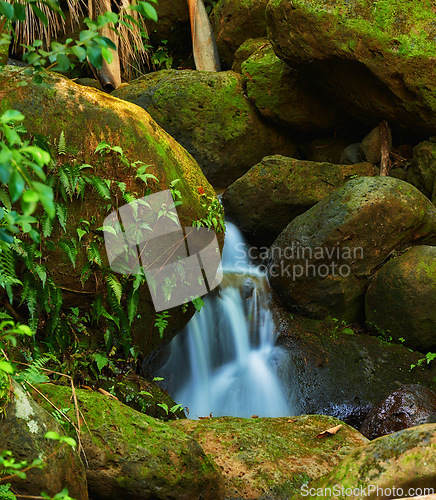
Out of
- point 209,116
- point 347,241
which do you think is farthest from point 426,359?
point 209,116

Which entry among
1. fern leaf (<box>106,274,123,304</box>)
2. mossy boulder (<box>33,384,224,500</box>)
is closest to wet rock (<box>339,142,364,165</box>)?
fern leaf (<box>106,274,123,304</box>)

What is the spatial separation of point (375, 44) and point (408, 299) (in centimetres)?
394

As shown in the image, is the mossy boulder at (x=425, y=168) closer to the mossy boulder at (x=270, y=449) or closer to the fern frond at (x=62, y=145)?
the mossy boulder at (x=270, y=449)

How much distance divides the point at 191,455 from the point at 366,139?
7.39 metres

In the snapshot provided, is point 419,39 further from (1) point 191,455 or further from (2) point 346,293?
(1) point 191,455

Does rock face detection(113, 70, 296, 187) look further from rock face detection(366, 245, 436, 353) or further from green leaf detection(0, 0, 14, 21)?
green leaf detection(0, 0, 14, 21)

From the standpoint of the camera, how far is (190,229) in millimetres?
5137

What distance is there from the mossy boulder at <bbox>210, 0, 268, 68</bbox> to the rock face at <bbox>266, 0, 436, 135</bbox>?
9.19ft

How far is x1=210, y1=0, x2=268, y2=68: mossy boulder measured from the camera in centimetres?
1046

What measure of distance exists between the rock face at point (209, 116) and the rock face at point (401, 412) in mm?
5760

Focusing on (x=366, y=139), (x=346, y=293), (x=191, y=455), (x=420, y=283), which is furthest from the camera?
(x=366, y=139)

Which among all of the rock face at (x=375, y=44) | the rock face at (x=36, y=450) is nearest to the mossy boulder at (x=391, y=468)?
the rock face at (x=36, y=450)

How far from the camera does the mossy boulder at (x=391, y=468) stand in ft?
7.78

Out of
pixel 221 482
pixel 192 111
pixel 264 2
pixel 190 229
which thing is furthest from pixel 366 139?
pixel 221 482
